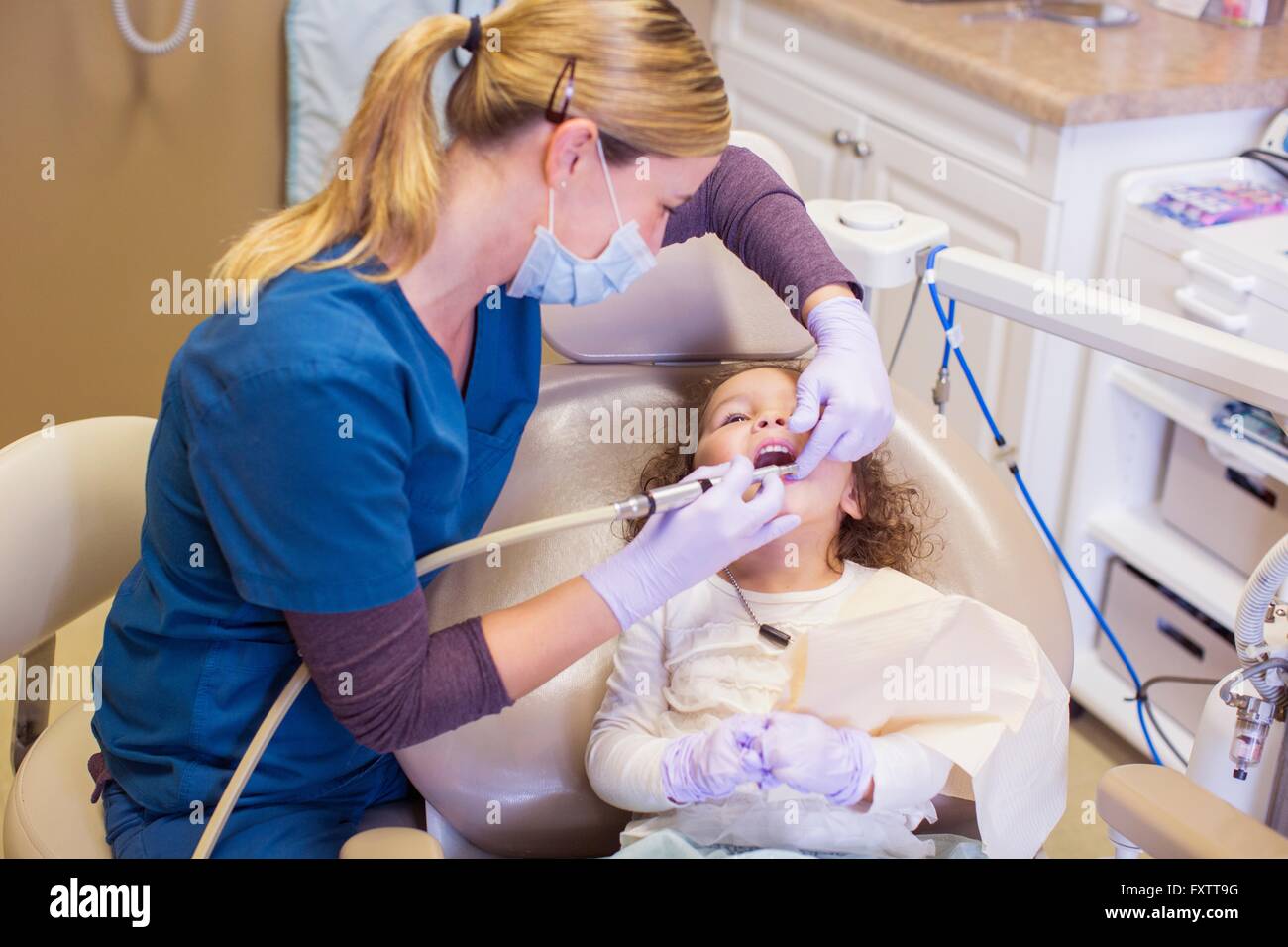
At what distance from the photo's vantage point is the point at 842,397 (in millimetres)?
1236

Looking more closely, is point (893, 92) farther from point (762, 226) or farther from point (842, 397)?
point (842, 397)

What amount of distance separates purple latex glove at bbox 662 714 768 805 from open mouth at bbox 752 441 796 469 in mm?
276

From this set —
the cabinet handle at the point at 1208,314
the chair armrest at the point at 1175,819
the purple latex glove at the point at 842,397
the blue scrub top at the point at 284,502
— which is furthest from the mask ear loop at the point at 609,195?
the cabinet handle at the point at 1208,314

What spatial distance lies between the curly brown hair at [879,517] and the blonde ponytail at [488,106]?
45 cm

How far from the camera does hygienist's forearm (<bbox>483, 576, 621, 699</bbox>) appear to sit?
3.49 feet

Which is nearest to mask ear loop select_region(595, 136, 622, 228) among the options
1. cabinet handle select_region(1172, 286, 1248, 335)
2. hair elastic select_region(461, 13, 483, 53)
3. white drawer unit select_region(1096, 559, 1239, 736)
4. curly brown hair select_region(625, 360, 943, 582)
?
hair elastic select_region(461, 13, 483, 53)

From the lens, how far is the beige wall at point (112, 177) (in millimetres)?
2254

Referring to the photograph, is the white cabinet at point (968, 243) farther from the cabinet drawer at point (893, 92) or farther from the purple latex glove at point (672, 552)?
the purple latex glove at point (672, 552)

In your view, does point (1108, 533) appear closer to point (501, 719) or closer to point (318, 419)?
point (501, 719)

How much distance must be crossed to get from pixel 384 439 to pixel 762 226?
555mm

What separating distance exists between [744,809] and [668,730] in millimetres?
117

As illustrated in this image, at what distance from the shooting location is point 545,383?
1464mm

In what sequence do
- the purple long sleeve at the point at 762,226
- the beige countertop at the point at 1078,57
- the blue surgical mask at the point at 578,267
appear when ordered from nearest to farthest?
the blue surgical mask at the point at 578,267
the purple long sleeve at the point at 762,226
the beige countertop at the point at 1078,57
